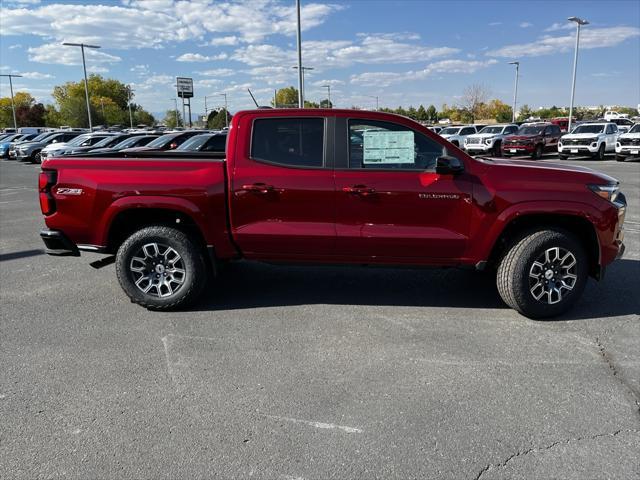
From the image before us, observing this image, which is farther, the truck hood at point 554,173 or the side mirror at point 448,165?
the truck hood at point 554,173

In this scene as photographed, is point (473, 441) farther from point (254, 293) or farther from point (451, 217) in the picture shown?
point (254, 293)

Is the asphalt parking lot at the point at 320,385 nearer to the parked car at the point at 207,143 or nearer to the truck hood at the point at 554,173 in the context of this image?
the truck hood at the point at 554,173

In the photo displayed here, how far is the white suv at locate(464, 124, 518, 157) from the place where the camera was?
27156 millimetres

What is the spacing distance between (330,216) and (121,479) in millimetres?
2777

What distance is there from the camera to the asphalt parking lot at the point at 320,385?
9.08ft

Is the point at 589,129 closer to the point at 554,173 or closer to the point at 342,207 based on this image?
the point at 554,173

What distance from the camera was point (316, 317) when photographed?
191 inches

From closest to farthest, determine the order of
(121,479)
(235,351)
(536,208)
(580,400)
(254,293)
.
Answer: (121,479), (580,400), (235,351), (536,208), (254,293)

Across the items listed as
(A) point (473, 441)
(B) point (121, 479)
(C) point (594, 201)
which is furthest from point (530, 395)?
(B) point (121, 479)

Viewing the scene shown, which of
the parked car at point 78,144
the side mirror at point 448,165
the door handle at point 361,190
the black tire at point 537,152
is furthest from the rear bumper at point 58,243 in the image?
the black tire at point 537,152

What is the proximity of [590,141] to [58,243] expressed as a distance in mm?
25038

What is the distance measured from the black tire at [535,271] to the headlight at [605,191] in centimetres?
44

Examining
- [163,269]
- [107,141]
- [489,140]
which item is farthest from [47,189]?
[489,140]

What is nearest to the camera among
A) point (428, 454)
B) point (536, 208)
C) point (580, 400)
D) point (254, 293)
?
point (428, 454)
